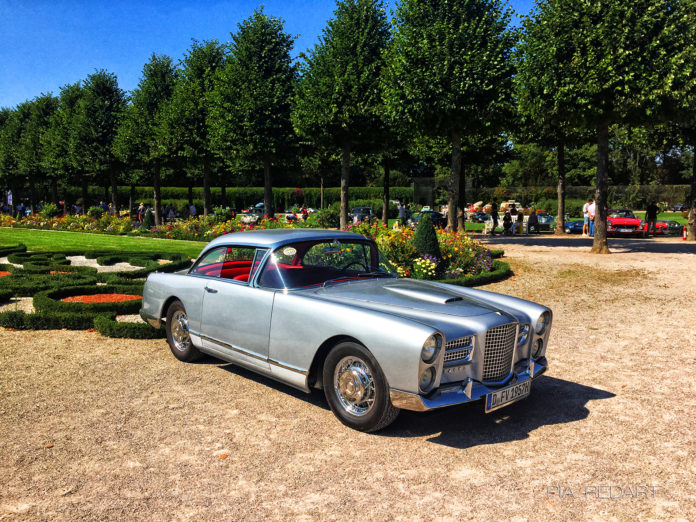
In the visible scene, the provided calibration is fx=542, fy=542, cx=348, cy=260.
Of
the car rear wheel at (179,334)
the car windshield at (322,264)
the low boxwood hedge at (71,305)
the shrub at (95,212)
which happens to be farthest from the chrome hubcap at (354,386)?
the shrub at (95,212)


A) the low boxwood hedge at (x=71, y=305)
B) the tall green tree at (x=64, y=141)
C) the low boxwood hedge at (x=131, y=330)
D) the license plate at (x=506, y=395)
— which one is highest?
the tall green tree at (x=64, y=141)

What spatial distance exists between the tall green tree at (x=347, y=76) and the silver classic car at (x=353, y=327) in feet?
55.4

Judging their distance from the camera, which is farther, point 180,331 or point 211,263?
point 180,331

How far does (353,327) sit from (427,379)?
72cm

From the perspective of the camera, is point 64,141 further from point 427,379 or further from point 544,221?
point 427,379

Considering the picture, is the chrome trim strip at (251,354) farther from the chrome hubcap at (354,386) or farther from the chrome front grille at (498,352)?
the chrome front grille at (498,352)

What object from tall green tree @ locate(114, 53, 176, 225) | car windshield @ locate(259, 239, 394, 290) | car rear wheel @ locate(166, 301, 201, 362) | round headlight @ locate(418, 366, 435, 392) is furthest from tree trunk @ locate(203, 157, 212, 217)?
round headlight @ locate(418, 366, 435, 392)

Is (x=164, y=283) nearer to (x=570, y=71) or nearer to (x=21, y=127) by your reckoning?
(x=570, y=71)

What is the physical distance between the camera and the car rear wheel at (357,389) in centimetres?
433

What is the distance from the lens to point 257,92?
26453mm

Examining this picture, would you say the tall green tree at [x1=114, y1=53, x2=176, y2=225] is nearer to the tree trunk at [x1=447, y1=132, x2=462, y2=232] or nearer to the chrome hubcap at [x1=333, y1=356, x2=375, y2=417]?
the tree trunk at [x1=447, y1=132, x2=462, y2=232]

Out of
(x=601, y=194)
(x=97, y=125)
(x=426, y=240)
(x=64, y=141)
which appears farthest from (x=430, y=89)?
(x=64, y=141)

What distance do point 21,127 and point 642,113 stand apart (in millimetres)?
52525

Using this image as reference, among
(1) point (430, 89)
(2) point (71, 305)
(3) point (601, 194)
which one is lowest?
(2) point (71, 305)
